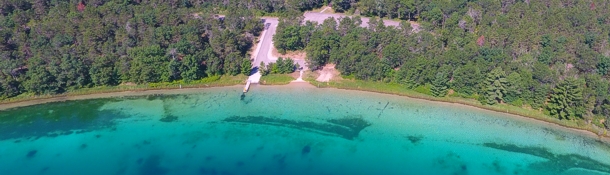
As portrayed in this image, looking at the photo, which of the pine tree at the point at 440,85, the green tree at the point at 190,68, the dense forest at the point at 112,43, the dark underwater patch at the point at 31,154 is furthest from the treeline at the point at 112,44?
the pine tree at the point at 440,85

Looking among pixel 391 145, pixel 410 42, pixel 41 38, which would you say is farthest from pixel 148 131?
pixel 410 42

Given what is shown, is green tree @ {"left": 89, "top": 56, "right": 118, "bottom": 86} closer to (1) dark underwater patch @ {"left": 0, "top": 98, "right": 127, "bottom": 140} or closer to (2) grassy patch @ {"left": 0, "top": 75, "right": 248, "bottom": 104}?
(2) grassy patch @ {"left": 0, "top": 75, "right": 248, "bottom": 104}

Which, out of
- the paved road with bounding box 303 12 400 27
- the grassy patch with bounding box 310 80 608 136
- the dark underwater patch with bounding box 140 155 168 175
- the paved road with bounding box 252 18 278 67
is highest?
the paved road with bounding box 303 12 400 27

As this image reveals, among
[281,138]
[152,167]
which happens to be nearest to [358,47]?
[281,138]

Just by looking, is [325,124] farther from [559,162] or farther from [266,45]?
[559,162]

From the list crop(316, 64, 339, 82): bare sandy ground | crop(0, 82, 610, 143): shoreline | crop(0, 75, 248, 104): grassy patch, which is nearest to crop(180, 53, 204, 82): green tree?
crop(0, 75, 248, 104): grassy patch

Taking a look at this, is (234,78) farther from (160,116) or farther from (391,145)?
(391,145)

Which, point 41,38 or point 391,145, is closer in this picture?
point 391,145

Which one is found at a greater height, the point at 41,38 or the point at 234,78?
the point at 41,38
